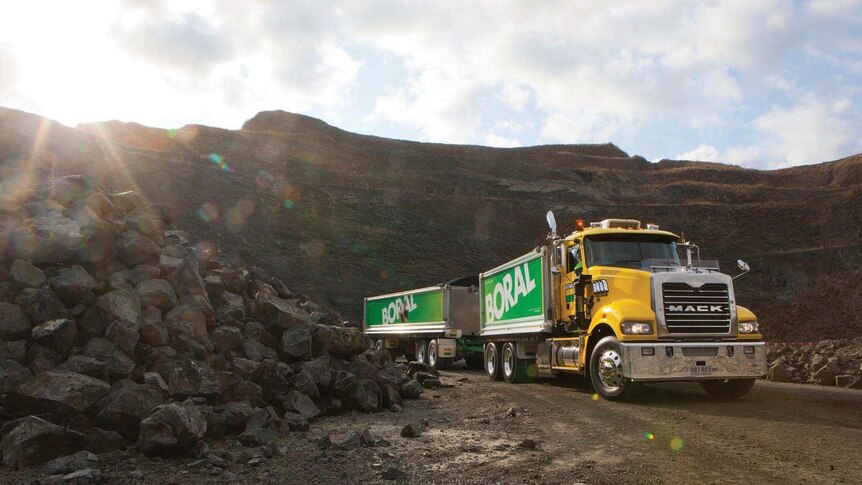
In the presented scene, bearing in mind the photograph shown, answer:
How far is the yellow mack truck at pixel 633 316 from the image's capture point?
10.4 metres

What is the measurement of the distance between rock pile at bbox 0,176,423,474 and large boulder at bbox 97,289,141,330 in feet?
0.06

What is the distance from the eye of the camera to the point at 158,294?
8.98 meters

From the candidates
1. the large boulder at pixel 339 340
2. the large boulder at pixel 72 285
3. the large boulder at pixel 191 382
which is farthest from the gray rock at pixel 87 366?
the large boulder at pixel 339 340

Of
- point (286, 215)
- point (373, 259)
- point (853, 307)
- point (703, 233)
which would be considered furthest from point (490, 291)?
point (703, 233)

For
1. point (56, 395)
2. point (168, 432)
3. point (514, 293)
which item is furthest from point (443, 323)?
point (56, 395)

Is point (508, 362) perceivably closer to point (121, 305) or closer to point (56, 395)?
point (121, 305)

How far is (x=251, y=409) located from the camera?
7922 millimetres

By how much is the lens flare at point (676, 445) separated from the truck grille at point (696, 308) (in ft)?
11.5

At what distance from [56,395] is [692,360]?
9.26 metres

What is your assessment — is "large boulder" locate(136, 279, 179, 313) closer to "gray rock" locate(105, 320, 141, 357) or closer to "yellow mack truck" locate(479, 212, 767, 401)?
"gray rock" locate(105, 320, 141, 357)

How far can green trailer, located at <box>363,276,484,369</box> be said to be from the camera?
1936 centimetres

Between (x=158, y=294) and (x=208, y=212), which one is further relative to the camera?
(x=208, y=212)

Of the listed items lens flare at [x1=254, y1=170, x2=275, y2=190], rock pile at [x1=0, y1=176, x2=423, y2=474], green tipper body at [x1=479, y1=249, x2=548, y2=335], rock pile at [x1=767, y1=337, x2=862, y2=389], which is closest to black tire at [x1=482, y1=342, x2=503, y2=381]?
green tipper body at [x1=479, y1=249, x2=548, y2=335]

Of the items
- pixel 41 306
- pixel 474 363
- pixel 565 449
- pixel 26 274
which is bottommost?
pixel 565 449
